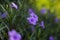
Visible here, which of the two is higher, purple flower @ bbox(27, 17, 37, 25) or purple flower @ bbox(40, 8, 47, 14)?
purple flower @ bbox(27, 17, 37, 25)

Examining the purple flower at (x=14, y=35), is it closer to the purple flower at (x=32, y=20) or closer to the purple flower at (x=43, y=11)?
the purple flower at (x=32, y=20)

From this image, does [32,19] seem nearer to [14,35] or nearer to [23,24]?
[23,24]

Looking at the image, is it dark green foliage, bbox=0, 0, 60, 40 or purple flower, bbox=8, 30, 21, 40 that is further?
dark green foliage, bbox=0, 0, 60, 40

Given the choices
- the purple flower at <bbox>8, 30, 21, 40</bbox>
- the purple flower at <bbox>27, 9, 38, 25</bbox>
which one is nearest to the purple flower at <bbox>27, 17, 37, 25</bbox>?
the purple flower at <bbox>27, 9, 38, 25</bbox>

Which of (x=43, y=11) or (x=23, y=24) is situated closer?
(x=23, y=24)

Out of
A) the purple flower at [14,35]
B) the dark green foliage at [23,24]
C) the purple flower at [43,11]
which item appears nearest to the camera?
the purple flower at [14,35]

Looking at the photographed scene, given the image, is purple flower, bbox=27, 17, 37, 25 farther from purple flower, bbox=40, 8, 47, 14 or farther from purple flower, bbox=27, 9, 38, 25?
purple flower, bbox=40, 8, 47, 14

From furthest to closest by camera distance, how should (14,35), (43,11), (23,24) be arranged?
(43,11) < (23,24) < (14,35)

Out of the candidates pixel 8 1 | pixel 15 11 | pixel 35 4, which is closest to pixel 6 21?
pixel 15 11

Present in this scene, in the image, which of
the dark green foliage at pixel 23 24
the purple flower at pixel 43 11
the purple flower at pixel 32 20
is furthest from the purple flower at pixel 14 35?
the purple flower at pixel 43 11

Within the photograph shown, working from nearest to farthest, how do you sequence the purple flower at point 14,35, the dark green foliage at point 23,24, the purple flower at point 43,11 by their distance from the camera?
1. the purple flower at point 14,35
2. the dark green foliage at point 23,24
3. the purple flower at point 43,11

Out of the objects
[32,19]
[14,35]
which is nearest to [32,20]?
[32,19]
